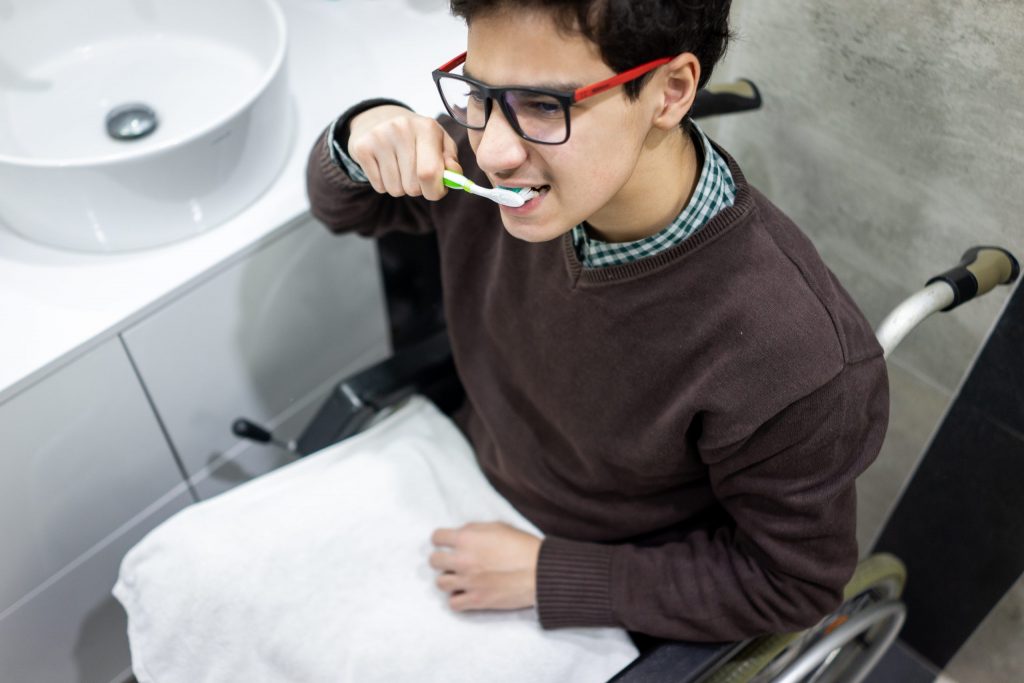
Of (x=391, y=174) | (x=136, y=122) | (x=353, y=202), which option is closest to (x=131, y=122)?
(x=136, y=122)

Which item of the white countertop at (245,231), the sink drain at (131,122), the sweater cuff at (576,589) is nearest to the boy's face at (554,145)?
the sweater cuff at (576,589)

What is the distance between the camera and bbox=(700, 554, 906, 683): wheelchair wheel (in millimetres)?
866

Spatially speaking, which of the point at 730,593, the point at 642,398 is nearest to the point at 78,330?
the point at 642,398

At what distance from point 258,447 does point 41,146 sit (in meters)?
0.47

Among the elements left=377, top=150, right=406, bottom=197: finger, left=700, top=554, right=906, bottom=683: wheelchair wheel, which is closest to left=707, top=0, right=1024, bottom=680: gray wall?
left=700, top=554, right=906, bottom=683: wheelchair wheel

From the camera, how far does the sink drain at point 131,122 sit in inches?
42.9

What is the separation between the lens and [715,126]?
1.07 metres

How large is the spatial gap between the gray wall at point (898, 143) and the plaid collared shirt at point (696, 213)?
8.3 inches

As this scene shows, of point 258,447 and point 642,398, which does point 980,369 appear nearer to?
point 642,398

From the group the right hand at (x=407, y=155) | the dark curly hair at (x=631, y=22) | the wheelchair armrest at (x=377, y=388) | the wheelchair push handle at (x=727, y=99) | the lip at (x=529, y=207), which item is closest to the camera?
the dark curly hair at (x=631, y=22)

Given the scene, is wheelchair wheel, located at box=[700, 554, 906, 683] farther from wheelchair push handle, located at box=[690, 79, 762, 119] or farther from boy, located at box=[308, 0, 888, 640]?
wheelchair push handle, located at box=[690, 79, 762, 119]

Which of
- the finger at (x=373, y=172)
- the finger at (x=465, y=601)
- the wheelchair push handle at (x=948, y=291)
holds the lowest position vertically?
the finger at (x=465, y=601)

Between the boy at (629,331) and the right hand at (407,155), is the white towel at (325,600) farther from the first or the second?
the right hand at (407,155)

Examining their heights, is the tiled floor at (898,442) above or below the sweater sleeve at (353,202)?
below
